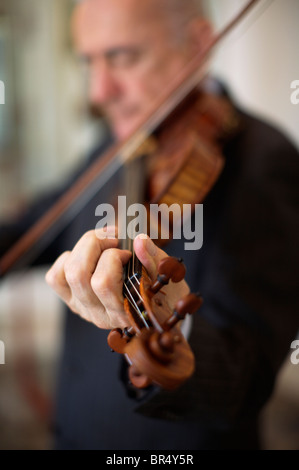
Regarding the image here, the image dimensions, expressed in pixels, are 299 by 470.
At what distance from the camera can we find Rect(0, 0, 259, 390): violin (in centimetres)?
19

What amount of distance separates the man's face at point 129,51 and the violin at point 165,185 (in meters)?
0.05

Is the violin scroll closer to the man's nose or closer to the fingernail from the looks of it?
the fingernail

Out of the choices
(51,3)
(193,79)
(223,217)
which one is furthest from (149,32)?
(51,3)

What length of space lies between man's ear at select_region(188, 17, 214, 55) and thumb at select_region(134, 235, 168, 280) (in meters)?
0.45

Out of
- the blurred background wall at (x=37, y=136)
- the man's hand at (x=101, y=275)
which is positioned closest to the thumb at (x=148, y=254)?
the man's hand at (x=101, y=275)

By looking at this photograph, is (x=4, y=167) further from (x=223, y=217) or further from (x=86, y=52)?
(x=223, y=217)

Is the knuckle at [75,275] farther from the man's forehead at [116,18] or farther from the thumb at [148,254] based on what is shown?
the man's forehead at [116,18]

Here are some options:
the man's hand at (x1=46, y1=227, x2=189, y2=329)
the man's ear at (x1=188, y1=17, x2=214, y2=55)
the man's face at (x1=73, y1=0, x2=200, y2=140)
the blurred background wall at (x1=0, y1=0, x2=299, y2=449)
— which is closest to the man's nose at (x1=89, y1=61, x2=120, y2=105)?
the man's face at (x1=73, y1=0, x2=200, y2=140)

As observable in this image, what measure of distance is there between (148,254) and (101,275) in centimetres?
3

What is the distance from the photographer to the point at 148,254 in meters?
0.22

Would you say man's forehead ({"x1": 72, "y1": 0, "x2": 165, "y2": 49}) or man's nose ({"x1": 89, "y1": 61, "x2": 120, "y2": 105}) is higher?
man's forehead ({"x1": 72, "y1": 0, "x2": 165, "y2": 49})

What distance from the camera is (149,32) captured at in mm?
585
